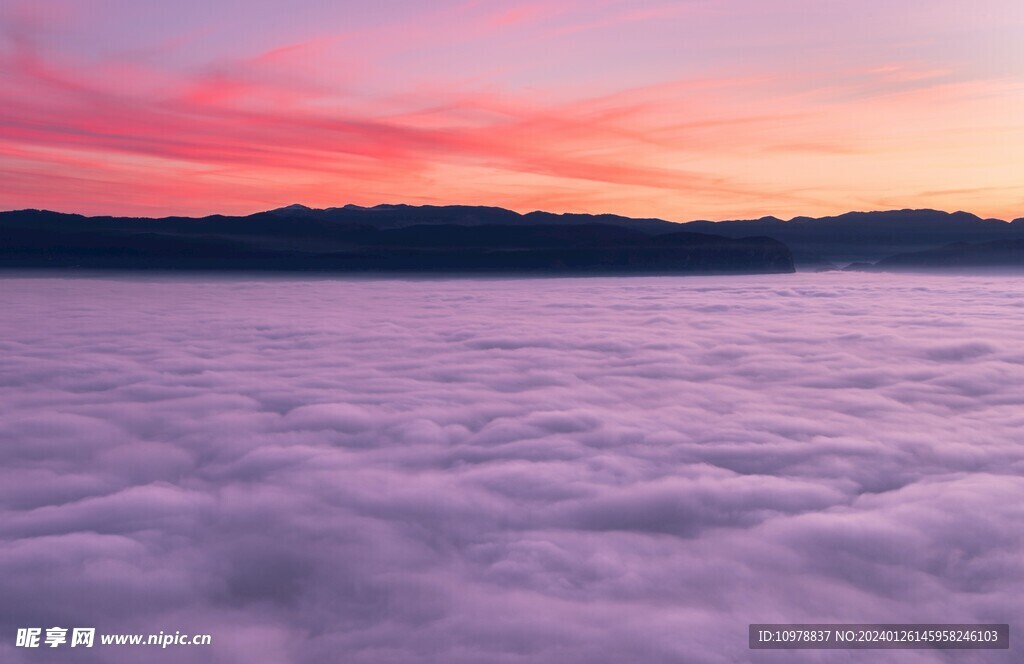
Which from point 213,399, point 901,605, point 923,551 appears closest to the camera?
point 901,605

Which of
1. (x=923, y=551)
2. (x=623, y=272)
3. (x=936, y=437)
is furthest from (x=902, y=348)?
(x=623, y=272)

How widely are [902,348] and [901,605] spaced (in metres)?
22.5

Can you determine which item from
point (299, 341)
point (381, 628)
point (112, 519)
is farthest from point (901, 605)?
point (299, 341)

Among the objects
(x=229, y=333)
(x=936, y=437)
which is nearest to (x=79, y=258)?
(x=229, y=333)

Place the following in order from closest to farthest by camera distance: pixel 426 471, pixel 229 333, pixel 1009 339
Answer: pixel 426 471 → pixel 1009 339 → pixel 229 333

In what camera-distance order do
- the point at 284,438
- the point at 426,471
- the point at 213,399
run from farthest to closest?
the point at 213,399, the point at 284,438, the point at 426,471

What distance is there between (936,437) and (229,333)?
93.7 ft

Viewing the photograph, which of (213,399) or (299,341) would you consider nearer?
(213,399)

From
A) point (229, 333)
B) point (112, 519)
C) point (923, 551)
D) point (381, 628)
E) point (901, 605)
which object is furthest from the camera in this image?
point (229, 333)

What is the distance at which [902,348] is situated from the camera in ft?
86.8

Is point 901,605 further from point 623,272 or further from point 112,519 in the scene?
point 623,272

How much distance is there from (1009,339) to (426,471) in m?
27.2

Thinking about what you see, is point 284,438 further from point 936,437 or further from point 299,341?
point 299,341

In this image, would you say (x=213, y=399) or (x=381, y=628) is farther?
(x=213, y=399)
